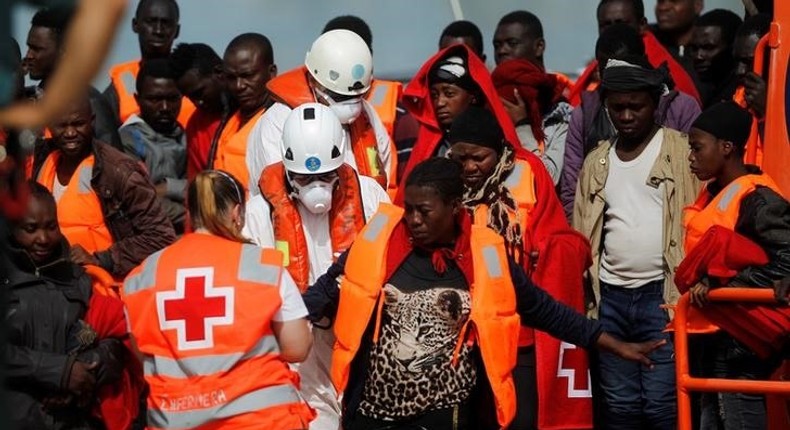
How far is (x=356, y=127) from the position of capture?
8555mm

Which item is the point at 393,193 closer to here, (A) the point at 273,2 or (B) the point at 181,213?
(B) the point at 181,213

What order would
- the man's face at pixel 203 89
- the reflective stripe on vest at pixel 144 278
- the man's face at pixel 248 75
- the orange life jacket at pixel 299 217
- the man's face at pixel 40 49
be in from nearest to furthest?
the reflective stripe on vest at pixel 144 278
the orange life jacket at pixel 299 217
the man's face at pixel 248 75
the man's face at pixel 40 49
the man's face at pixel 203 89

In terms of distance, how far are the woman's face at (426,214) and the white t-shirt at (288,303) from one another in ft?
2.18

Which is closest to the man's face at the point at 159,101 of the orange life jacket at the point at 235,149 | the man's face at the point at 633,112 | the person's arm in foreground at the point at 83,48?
the orange life jacket at the point at 235,149

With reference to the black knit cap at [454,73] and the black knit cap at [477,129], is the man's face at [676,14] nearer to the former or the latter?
Result: the black knit cap at [454,73]

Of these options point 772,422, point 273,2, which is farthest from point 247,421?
point 273,2

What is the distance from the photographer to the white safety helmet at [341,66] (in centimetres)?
846

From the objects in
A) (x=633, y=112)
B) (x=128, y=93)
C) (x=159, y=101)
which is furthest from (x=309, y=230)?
(x=128, y=93)

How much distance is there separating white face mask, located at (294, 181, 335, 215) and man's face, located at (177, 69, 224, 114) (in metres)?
2.63

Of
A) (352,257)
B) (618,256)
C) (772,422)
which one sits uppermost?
(352,257)

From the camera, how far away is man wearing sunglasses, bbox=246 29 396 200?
840 cm

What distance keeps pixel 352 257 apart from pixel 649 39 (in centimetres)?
366

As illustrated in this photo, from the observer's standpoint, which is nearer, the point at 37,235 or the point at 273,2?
the point at 37,235

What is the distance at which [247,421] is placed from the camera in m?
6.17
